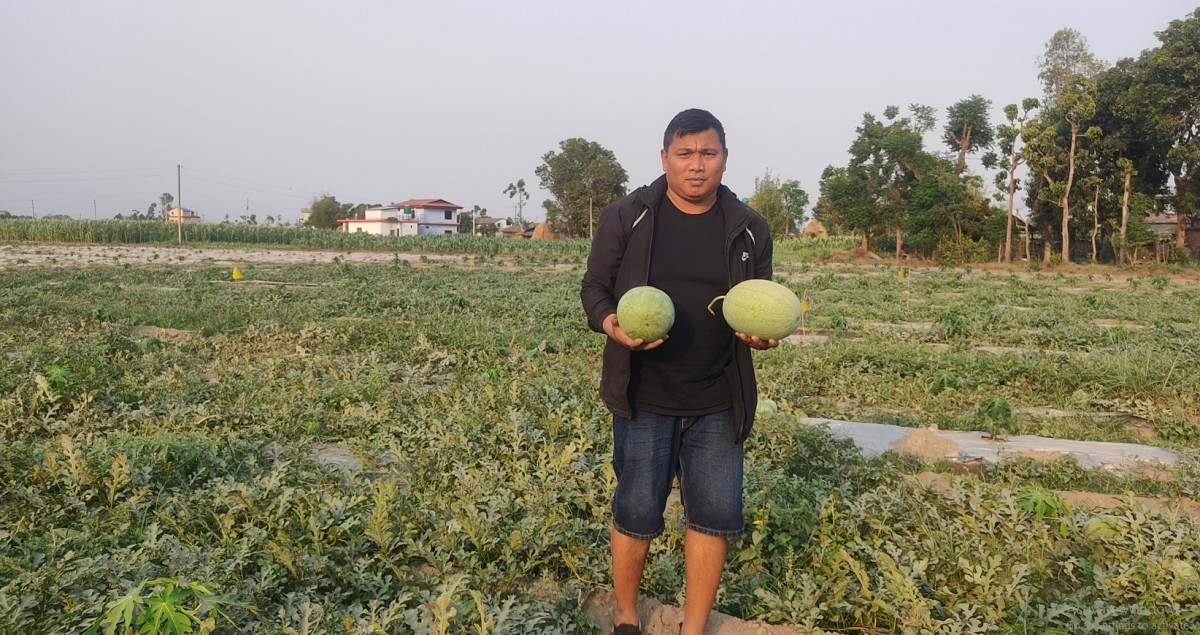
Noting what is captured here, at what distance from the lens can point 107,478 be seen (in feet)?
12.7

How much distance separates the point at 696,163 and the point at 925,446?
371cm

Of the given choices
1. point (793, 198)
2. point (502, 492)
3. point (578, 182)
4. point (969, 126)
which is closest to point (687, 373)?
point (502, 492)

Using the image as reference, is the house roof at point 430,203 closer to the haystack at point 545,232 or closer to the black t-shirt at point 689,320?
the haystack at point 545,232

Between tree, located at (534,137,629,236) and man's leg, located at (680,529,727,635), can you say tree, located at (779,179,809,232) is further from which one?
man's leg, located at (680,529,727,635)

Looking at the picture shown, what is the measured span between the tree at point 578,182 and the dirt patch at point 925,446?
197 ft

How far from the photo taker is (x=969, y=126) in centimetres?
3931

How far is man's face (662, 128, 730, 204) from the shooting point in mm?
2688

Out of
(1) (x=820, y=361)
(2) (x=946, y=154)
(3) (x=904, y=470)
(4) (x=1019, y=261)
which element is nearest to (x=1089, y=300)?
(1) (x=820, y=361)

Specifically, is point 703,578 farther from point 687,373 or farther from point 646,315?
point 646,315

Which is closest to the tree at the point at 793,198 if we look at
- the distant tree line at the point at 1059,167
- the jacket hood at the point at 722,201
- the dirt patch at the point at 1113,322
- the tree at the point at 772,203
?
the tree at the point at 772,203

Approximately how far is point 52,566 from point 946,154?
43998 mm

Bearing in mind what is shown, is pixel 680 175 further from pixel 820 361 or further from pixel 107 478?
pixel 820 361

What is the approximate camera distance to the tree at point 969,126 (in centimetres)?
3891

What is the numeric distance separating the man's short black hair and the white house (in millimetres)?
84921
